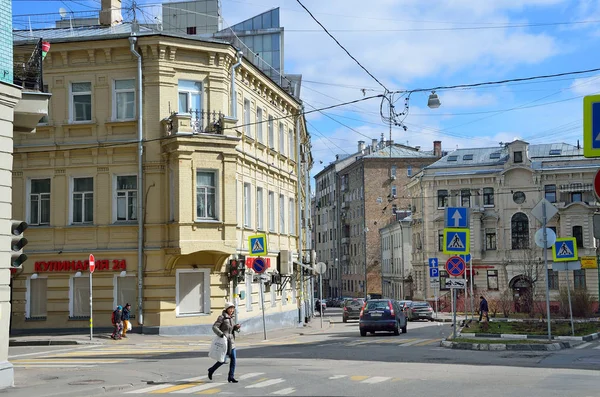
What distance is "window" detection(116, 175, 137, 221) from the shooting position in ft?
101

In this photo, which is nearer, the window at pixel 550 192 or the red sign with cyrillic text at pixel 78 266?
the red sign with cyrillic text at pixel 78 266

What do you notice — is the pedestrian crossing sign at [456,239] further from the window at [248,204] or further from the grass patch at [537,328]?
the window at [248,204]

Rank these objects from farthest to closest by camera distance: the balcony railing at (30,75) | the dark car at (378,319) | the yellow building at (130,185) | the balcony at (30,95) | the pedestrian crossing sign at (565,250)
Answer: the dark car at (378,319), the yellow building at (130,185), the pedestrian crossing sign at (565,250), the balcony railing at (30,75), the balcony at (30,95)

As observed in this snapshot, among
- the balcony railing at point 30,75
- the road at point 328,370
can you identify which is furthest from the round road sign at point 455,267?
the balcony railing at point 30,75

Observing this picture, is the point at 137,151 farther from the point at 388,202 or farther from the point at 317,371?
the point at 388,202

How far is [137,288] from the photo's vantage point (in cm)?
3025

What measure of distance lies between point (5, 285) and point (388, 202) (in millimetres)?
78456

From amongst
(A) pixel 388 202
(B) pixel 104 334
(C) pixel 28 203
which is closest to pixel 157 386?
(B) pixel 104 334

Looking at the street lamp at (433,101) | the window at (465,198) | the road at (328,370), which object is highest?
the window at (465,198)

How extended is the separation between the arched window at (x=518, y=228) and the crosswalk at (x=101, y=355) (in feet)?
145

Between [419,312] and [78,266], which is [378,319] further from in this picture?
[419,312]

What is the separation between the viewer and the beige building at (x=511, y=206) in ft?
208

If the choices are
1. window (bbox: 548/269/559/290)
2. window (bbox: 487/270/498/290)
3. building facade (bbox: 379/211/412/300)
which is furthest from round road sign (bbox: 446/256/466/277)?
building facade (bbox: 379/211/412/300)

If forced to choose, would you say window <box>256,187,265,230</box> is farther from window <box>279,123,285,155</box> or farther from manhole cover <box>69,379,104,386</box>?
manhole cover <box>69,379,104,386</box>
